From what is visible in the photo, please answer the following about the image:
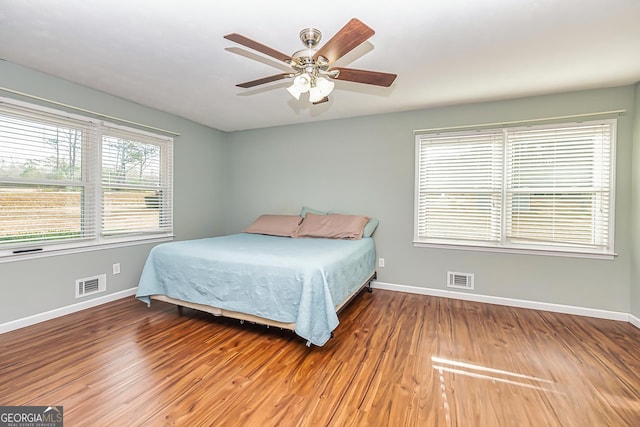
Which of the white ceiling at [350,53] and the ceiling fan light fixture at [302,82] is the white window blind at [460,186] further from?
the ceiling fan light fixture at [302,82]

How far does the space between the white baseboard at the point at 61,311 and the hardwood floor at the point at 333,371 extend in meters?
0.09

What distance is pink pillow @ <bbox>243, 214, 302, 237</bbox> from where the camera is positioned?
382cm

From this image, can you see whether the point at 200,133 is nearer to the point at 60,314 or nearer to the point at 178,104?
the point at 178,104

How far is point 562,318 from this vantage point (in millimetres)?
2859

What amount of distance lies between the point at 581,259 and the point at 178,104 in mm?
4841

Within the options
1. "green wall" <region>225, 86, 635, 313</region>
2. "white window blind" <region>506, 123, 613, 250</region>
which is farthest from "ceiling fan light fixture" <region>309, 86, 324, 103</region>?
"white window blind" <region>506, 123, 613, 250</region>

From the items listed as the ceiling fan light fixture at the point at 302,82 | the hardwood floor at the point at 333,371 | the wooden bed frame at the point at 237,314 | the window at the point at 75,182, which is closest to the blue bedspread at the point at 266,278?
the wooden bed frame at the point at 237,314

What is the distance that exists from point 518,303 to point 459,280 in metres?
0.63

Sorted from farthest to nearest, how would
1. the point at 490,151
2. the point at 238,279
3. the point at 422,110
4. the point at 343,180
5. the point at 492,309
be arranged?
the point at 343,180 < the point at 422,110 < the point at 490,151 < the point at 492,309 < the point at 238,279

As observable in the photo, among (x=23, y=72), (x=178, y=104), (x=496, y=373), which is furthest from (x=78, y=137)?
(x=496, y=373)

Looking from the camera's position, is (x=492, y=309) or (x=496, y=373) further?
(x=492, y=309)

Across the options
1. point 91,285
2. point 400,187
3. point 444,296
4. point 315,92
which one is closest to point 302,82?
point 315,92

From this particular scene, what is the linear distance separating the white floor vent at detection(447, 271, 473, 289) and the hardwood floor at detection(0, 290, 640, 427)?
0.56m

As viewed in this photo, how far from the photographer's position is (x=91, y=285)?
9.98ft
